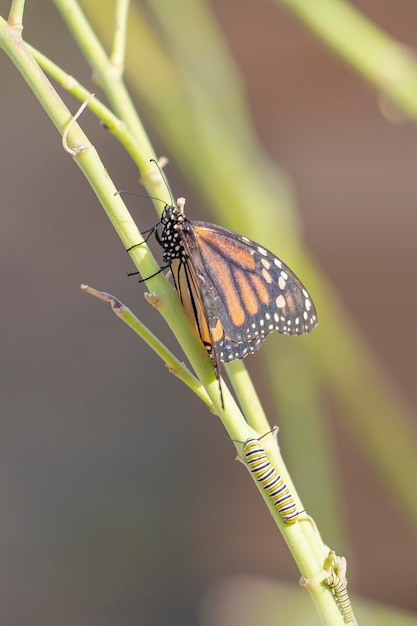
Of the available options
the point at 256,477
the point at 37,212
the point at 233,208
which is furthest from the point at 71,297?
the point at 256,477

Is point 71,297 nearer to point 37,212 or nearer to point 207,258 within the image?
point 37,212

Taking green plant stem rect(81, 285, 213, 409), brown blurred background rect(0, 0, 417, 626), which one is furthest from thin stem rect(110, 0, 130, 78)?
brown blurred background rect(0, 0, 417, 626)

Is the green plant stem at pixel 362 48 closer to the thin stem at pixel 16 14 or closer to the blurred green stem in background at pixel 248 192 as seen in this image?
the blurred green stem in background at pixel 248 192

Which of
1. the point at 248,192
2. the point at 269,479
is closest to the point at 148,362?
the point at 248,192

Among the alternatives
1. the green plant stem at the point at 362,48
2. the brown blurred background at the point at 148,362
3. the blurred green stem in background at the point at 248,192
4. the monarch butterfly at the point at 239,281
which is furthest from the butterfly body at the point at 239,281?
the brown blurred background at the point at 148,362

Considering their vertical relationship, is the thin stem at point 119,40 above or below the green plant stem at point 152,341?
above

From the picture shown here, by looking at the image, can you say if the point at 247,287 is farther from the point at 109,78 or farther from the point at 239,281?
the point at 109,78
